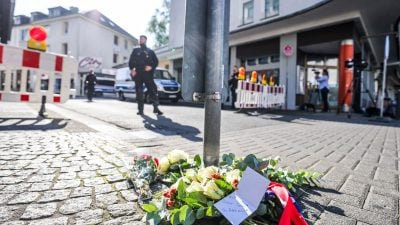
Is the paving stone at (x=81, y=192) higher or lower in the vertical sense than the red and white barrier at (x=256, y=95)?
lower

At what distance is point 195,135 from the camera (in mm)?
5043

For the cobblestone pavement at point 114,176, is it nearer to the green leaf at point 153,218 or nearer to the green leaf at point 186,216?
the green leaf at point 153,218

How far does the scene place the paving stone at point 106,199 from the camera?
6.18 ft

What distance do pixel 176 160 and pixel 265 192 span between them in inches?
32.8

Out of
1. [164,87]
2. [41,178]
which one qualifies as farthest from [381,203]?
[164,87]

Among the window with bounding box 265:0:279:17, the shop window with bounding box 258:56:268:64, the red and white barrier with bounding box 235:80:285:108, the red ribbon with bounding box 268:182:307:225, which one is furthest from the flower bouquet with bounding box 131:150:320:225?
the window with bounding box 265:0:279:17

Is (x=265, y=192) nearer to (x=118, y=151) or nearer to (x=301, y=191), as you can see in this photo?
(x=301, y=191)

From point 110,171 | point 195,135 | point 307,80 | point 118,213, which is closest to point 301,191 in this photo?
point 118,213

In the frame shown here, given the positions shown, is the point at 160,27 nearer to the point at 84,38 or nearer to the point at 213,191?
the point at 84,38

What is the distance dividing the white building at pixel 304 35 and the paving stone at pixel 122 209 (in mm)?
12208

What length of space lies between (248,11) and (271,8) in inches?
79.6

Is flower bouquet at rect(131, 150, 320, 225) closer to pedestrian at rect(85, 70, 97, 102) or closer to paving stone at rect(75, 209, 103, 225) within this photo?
paving stone at rect(75, 209, 103, 225)

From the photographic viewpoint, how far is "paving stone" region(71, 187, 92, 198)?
2006mm

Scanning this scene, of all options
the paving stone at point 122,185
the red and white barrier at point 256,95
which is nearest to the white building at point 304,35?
the red and white barrier at point 256,95
